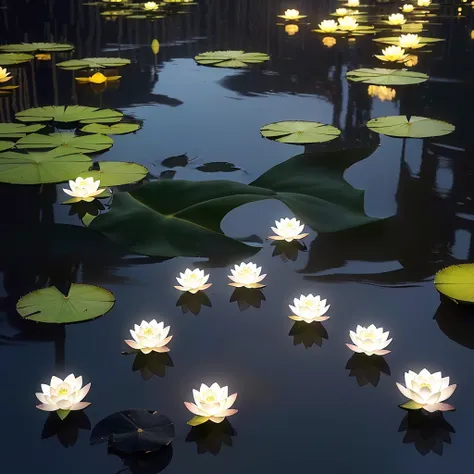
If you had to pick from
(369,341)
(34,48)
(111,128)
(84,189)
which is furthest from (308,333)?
(34,48)

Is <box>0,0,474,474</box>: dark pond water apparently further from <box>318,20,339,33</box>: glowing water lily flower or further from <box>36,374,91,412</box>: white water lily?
<box>318,20,339,33</box>: glowing water lily flower

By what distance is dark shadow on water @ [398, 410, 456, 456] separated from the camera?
1354 mm

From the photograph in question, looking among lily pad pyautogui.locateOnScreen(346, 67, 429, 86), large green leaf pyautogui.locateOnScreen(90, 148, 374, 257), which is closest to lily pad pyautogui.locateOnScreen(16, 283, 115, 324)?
large green leaf pyautogui.locateOnScreen(90, 148, 374, 257)

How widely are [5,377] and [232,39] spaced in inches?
228

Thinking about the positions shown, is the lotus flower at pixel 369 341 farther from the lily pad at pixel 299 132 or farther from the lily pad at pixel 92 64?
the lily pad at pixel 92 64

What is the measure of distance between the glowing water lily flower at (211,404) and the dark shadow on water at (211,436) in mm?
21

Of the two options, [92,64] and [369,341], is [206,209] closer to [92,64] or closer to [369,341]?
[369,341]

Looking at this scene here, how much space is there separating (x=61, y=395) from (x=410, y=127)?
253 cm

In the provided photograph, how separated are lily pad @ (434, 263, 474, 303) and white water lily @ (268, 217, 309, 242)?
500 millimetres

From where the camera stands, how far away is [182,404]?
4.84 ft

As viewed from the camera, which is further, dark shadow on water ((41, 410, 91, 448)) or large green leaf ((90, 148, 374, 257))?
large green leaf ((90, 148, 374, 257))

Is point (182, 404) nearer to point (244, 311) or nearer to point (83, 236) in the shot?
point (244, 311)

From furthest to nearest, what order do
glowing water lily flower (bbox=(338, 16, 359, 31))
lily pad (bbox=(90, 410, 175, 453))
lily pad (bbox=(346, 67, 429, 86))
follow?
1. glowing water lily flower (bbox=(338, 16, 359, 31))
2. lily pad (bbox=(346, 67, 429, 86))
3. lily pad (bbox=(90, 410, 175, 453))

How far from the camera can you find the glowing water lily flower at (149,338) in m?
1.63
